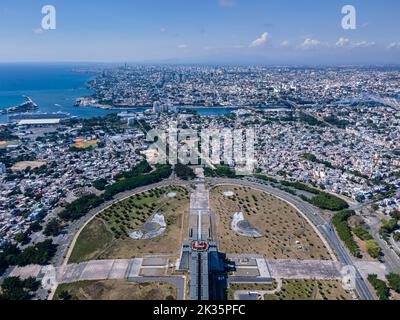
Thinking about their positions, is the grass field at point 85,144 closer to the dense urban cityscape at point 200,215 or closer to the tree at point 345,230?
the dense urban cityscape at point 200,215

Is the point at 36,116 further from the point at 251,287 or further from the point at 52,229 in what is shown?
the point at 251,287

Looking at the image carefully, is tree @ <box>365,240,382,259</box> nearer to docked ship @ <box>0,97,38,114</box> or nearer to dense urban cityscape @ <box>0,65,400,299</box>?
dense urban cityscape @ <box>0,65,400,299</box>

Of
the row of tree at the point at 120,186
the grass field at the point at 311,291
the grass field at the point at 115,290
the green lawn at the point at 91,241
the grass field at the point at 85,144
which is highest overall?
the grass field at the point at 85,144

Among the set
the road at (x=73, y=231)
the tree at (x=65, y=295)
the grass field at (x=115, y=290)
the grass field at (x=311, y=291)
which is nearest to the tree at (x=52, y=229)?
A: the road at (x=73, y=231)

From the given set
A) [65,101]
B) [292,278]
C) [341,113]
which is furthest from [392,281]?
[65,101]

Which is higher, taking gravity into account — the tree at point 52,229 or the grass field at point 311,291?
the tree at point 52,229

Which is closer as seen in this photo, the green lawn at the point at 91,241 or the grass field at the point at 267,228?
the green lawn at the point at 91,241

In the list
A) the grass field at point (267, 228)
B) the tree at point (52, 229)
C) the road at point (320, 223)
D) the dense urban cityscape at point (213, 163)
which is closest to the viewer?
the road at point (320, 223)
